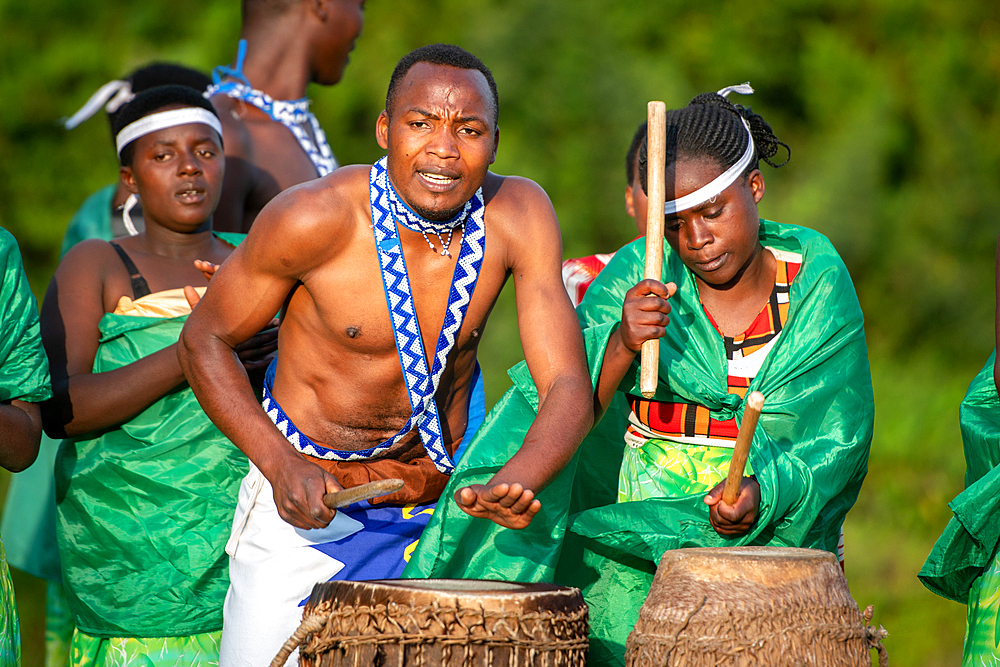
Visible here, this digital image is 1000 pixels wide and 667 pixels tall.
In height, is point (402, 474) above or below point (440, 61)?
below

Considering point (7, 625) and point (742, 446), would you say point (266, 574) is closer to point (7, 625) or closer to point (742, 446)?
point (7, 625)

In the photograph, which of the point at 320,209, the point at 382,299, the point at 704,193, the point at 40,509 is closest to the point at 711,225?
the point at 704,193

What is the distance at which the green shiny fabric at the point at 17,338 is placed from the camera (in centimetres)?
297

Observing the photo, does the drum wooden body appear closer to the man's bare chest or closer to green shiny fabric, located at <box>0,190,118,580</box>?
the man's bare chest

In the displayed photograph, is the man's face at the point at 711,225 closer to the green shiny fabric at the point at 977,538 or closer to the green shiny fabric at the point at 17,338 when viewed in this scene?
the green shiny fabric at the point at 977,538

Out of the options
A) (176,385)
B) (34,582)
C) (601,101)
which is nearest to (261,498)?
(176,385)

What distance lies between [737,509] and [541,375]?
2.00ft

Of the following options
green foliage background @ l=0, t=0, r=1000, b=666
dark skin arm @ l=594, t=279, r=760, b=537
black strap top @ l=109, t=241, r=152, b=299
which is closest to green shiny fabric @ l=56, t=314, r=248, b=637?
black strap top @ l=109, t=241, r=152, b=299

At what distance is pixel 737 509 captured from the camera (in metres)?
2.89

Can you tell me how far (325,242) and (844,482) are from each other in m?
1.58

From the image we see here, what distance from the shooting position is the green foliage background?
938 cm

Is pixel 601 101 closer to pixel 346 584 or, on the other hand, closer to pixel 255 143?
pixel 255 143

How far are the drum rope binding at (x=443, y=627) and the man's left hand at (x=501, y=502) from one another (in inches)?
10.7

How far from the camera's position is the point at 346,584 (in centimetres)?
243
